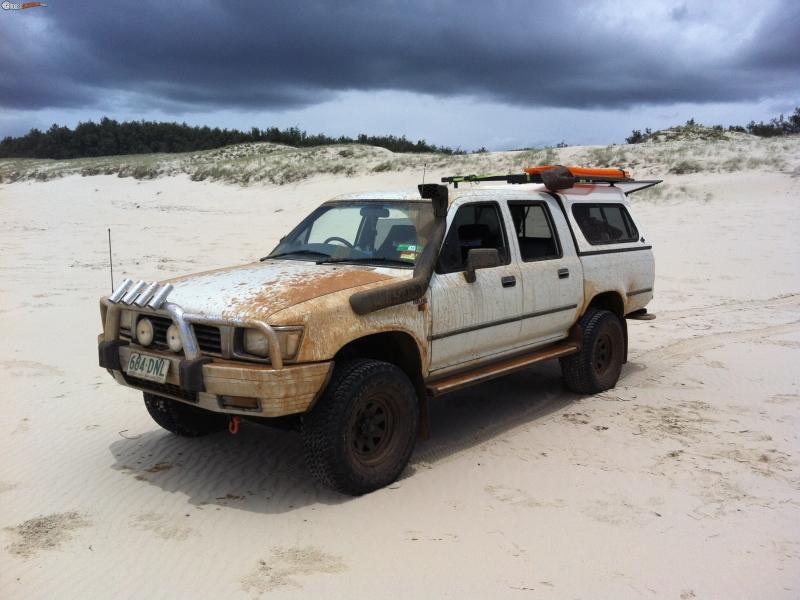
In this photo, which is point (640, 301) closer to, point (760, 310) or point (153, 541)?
point (760, 310)

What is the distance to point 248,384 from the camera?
395 centimetres

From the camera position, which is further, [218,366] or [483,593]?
[218,366]

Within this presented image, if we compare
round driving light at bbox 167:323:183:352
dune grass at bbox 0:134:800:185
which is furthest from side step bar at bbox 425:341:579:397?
dune grass at bbox 0:134:800:185

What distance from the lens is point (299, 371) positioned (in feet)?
13.1

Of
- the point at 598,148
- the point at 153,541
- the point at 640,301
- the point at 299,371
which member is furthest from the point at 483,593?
the point at 598,148

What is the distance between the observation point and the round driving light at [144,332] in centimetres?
445

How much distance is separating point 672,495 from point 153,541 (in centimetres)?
311

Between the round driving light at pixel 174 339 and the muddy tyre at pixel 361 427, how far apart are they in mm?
875

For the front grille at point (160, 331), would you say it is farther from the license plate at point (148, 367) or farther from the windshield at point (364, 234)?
the windshield at point (364, 234)

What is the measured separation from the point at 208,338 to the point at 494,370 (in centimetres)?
223

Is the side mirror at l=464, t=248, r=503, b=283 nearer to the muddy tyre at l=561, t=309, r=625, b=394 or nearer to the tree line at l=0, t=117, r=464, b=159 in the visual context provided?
Answer: the muddy tyre at l=561, t=309, r=625, b=394

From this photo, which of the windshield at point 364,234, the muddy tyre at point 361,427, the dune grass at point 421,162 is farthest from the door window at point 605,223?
the dune grass at point 421,162

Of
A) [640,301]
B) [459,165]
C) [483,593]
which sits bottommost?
[483,593]

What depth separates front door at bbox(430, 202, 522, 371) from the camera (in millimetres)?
4926
